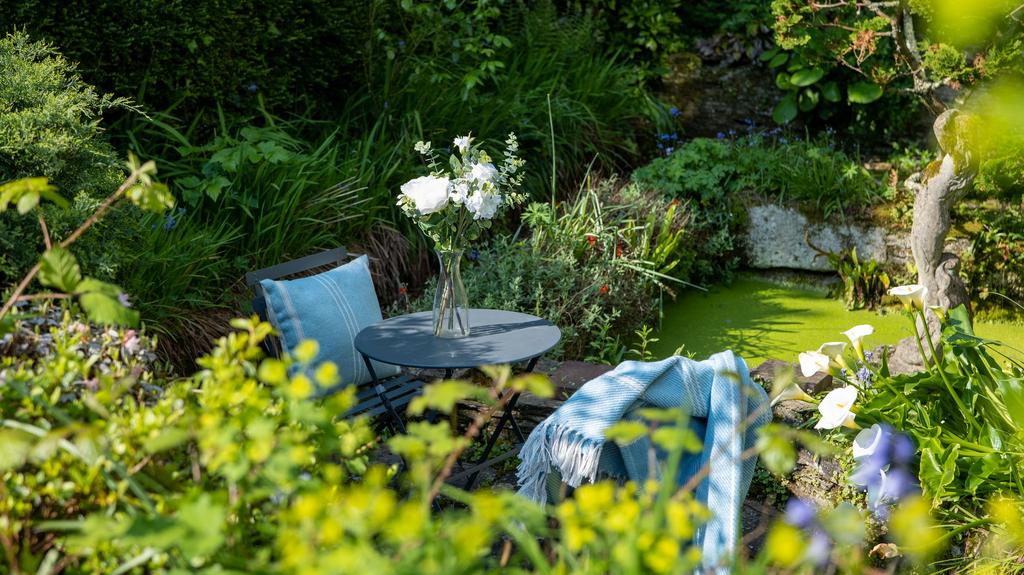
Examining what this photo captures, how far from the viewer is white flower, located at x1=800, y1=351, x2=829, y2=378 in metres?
2.96

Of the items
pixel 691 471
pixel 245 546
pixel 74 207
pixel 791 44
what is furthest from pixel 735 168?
pixel 245 546

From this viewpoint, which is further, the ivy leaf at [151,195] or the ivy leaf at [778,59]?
the ivy leaf at [778,59]

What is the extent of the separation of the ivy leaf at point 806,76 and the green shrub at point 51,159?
5186 mm

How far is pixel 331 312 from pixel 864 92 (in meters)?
4.96

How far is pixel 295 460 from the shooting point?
129cm

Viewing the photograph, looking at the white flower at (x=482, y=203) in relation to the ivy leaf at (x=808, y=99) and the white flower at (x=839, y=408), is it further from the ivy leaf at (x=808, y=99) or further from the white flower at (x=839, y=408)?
the ivy leaf at (x=808, y=99)

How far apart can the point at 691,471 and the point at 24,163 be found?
2.31m

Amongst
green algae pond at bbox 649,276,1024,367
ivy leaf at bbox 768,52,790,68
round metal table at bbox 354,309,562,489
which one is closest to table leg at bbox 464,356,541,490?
round metal table at bbox 354,309,562,489

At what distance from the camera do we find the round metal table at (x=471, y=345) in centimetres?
306

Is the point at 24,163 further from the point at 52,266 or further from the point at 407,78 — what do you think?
the point at 407,78

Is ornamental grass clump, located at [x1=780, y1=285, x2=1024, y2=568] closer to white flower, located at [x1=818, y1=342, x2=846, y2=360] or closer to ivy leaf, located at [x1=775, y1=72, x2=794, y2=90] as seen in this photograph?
white flower, located at [x1=818, y1=342, x2=846, y2=360]

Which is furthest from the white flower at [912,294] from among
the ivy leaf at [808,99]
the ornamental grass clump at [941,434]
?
the ivy leaf at [808,99]

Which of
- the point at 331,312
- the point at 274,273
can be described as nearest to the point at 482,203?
the point at 331,312

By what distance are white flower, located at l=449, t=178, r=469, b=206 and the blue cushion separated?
663mm
